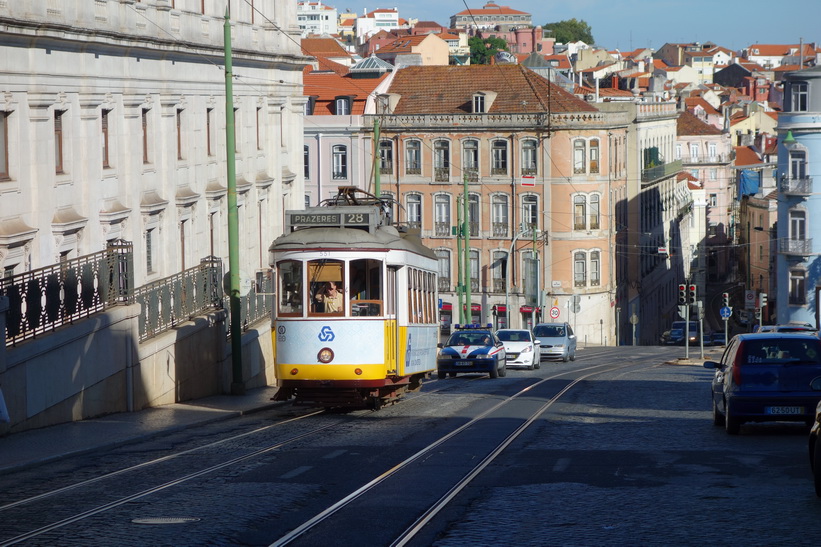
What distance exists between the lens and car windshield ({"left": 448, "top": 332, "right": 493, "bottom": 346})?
133ft

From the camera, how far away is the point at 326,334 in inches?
904

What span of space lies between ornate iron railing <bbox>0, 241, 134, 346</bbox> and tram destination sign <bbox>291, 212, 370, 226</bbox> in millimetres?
3513

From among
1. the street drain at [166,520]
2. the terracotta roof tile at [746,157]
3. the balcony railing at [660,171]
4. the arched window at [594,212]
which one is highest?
the terracotta roof tile at [746,157]

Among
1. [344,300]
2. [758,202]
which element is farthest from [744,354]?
[758,202]

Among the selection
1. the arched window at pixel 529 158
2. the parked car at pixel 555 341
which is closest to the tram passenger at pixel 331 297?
the parked car at pixel 555 341

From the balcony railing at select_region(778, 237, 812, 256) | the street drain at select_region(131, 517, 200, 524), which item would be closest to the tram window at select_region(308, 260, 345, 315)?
the street drain at select_region(131, 517, 200, 524)

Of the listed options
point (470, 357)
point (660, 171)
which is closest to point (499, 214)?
point (660, 171)

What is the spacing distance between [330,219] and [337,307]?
64.9 inches

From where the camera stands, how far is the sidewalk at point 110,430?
57.9 feet

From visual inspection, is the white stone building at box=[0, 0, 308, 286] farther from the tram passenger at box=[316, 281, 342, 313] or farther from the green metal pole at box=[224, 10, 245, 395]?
the tram passenger at box=[316, 281, 342, 313]

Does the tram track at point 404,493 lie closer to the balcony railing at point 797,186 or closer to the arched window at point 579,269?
the balcony railing at point 797,186

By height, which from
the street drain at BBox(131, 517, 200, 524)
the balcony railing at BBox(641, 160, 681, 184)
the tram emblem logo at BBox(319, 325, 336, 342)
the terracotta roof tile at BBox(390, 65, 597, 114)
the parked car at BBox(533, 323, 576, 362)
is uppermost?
the terracotta roof tile at BBox(390, 65, 597, 114)

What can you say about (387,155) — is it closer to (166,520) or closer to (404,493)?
(404,493)

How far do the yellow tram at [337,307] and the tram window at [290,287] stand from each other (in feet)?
0.06
